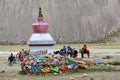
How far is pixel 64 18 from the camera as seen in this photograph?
91.2 meters

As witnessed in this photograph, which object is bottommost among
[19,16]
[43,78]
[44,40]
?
[43,78]

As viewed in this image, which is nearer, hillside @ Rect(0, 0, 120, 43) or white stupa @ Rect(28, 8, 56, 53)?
white stupa @ Rect(28, 8, 56, 53)

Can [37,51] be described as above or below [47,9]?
below

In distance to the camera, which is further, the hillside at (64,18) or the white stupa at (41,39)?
the hillside at (64,18)

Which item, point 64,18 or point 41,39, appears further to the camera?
point 64,18

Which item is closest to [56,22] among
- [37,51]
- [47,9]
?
[47,9]

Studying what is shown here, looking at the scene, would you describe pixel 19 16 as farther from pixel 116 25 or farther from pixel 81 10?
pixel 116 25

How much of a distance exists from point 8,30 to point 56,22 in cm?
998

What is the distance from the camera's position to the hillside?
88438 mm

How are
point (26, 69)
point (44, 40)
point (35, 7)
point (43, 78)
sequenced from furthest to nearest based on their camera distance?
point (35, 7)
point (44, 40)
point (26, 69)
point (43, 78)

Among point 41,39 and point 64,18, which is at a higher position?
point 64,18

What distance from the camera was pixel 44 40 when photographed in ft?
90.3

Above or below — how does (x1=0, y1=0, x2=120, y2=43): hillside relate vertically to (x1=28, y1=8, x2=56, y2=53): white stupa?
above

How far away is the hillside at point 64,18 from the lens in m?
88.4
